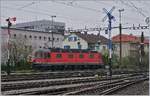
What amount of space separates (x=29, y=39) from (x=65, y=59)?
18874 mm

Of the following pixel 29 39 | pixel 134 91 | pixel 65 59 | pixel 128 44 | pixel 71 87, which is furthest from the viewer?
pixel 128 44

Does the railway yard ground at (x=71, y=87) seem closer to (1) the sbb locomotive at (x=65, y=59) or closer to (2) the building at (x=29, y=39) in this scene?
(1) the sbb locomotive at (x=65, y=59)

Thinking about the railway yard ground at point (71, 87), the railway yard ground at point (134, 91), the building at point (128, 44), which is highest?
the building at point (128, 44)

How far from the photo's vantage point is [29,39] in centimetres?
6694

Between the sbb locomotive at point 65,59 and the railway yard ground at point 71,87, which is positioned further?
the sbb locomotive at point 65,59

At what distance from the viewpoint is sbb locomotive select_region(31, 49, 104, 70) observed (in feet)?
156

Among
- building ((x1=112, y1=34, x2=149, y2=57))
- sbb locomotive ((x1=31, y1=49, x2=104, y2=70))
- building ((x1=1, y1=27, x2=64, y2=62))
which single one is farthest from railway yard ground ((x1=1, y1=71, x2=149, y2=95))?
building ((x1=112, y1=34, x2=149, y2=57))

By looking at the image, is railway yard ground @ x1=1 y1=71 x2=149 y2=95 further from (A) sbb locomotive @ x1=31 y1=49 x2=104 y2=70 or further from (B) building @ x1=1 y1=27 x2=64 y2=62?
(B) building @ x1=1 y1=27 x2=64 y2=62

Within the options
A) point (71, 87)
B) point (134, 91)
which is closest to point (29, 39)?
point (71, 87)

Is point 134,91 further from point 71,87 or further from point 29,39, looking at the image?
point 29,39

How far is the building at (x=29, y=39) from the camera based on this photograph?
53.7m

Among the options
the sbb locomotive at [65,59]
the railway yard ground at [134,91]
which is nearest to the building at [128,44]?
the sbb locomotive at [65,59]

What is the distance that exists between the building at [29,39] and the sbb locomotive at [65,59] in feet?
16.1

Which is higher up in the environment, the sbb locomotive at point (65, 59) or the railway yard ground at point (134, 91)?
the sbb locomotive at point (65, 59)
